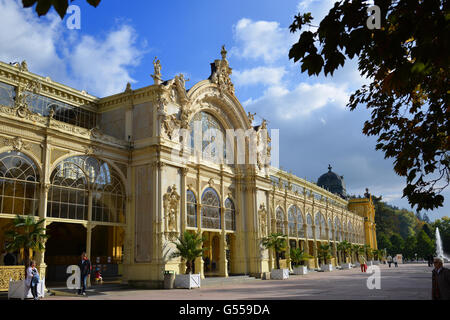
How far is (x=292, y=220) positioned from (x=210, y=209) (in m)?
19.9

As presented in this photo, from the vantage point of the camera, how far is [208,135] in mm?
35312

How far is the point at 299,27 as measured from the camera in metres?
6.11

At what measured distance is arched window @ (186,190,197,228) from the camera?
101ft

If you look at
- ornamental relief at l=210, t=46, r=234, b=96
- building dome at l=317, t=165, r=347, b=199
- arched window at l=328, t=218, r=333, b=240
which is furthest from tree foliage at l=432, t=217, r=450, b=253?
ornamental relief at l=210, t=46, r=234, b=96

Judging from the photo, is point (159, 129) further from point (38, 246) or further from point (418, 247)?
point (418, 247)

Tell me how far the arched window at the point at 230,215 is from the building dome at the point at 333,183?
6472 centimetres

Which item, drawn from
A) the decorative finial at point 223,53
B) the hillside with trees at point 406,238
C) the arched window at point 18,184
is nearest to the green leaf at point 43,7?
the arched window at point 18,184

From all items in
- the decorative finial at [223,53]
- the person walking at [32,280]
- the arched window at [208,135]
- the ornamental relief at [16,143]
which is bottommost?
the person walking at [32,280]

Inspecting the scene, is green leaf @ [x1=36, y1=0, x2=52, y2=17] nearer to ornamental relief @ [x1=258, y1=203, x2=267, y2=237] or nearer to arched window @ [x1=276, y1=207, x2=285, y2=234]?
ornamental relief @ [x1=258, y1=203, x2=267, y2=237]

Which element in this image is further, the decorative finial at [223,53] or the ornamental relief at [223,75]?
the decorative finial at [223,53]

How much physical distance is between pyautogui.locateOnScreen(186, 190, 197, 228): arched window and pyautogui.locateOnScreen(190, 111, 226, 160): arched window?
12.5 feet

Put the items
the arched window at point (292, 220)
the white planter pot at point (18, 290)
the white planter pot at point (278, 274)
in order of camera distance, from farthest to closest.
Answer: the arched window at point (292, 220) → the white planter pot at point (278, 274) → the white planter pot at point (18, 290)

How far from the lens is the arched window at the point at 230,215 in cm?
3603

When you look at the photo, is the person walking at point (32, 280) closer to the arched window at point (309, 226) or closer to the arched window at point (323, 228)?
the arched window at point (309, 226)
